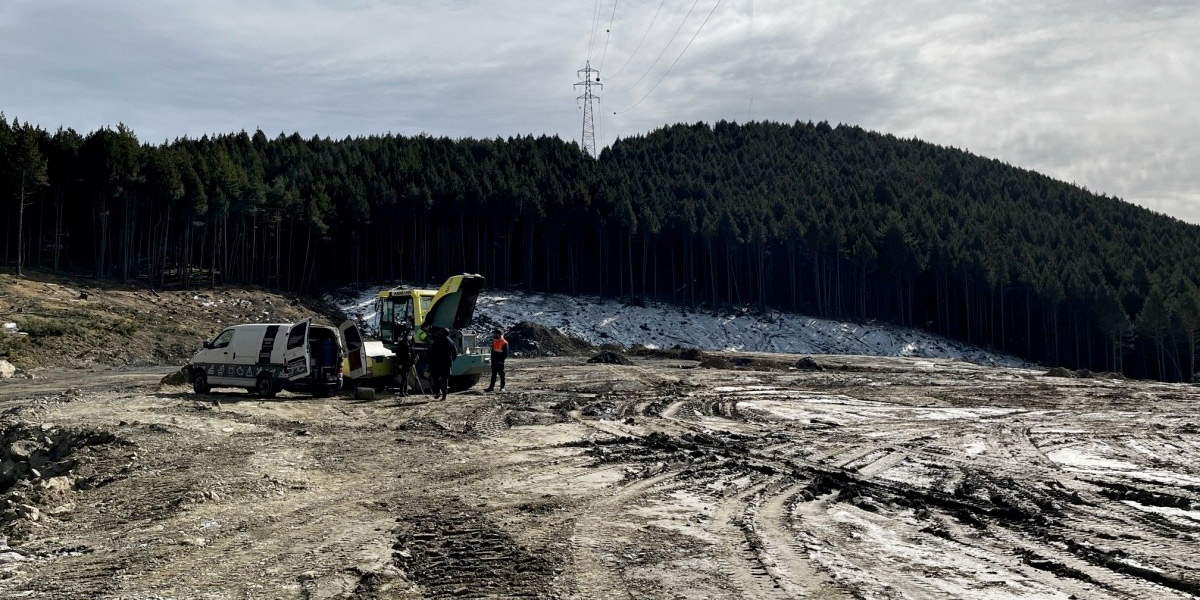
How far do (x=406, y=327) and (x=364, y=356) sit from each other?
7.99 feet

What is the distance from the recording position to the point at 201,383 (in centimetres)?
2325

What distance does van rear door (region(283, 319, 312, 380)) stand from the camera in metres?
21.9

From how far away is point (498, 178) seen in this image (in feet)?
269

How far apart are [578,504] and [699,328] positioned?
201 ft

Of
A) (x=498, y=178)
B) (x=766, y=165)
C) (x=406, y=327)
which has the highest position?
(x=766, y=165)

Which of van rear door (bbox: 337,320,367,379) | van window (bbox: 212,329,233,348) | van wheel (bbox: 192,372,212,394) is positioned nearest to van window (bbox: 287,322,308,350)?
van rear door (bbox: 337,320,367,379)

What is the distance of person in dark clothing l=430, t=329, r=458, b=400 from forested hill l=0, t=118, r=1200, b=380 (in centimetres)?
4660

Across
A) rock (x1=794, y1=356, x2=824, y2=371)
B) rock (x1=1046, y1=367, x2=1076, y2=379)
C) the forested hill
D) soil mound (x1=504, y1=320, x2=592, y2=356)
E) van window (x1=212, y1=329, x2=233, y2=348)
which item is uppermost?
the forested hill

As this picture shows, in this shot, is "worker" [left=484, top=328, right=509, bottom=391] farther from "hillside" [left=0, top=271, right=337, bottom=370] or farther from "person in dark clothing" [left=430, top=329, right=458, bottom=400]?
"hillside" [left=0, top=271, right=337, bottom=370]

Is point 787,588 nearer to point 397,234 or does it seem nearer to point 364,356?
point 364,356

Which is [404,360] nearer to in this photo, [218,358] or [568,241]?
[218,358]

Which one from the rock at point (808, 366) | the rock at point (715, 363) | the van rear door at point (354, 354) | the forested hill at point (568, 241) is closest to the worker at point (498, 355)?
the van rear door at point (354, 354)

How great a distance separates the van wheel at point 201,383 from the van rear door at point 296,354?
2.94 m

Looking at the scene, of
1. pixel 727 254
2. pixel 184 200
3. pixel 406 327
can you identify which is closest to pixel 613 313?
pixel 727 254
